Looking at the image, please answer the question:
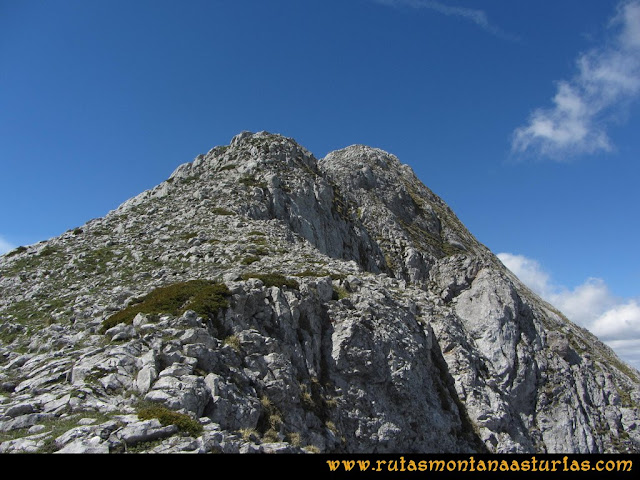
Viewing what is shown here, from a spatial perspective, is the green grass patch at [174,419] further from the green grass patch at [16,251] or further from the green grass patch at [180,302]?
the green grass patch at [16,251]

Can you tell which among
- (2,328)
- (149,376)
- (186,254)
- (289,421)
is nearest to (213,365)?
(149,376)

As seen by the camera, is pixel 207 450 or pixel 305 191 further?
pixel 305 191

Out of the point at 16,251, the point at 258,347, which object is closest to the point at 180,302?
the point at 258,347

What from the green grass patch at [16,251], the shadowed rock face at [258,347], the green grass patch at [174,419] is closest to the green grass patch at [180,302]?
the shadowed rock face at [258,347]

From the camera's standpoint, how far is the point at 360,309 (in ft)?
85.9

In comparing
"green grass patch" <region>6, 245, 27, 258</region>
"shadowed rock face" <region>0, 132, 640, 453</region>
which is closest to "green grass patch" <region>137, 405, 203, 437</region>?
"shadowed rock face" <region>0, 132, 640, 453</region>

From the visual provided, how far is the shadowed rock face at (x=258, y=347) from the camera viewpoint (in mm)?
13188

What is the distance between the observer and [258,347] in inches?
764

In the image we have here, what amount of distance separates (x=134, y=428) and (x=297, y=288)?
48.9ft

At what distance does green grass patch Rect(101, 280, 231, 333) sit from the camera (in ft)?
63.5

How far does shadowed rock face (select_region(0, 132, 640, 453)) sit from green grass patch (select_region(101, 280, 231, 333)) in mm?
148

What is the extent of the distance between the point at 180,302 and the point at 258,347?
4637 mm

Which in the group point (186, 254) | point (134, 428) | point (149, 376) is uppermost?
point (186, 254)
